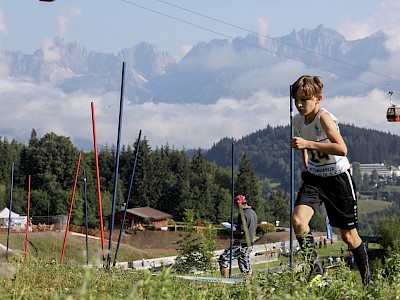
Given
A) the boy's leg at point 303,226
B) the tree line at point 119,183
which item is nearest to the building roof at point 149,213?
the tree line at point 119,183

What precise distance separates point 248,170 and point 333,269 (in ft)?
332

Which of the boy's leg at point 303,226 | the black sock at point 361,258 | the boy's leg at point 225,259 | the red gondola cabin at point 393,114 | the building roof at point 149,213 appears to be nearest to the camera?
the boy's leg at point 303,226

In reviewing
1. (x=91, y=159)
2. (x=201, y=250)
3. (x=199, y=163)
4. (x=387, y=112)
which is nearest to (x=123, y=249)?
(x=201, y=250)

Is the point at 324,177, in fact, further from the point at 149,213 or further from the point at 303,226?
the point at 149,213

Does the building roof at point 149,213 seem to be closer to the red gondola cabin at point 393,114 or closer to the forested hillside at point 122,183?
the forested hillside at point 122,183

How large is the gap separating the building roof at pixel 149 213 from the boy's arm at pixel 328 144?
286 ft

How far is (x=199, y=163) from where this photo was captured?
373ft

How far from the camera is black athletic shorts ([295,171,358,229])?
6.18m

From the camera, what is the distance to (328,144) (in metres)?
5.80

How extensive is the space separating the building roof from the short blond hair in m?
86.8

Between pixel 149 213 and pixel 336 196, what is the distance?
89.1 meters

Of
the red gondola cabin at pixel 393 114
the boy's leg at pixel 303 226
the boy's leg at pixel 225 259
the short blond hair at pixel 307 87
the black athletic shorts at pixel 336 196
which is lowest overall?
the boy's leg at pixel 225 259

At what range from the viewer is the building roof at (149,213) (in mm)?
93137

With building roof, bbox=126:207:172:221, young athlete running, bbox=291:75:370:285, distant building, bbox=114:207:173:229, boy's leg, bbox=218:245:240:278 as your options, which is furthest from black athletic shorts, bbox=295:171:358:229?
building roof, bbox=126:207:172:221
